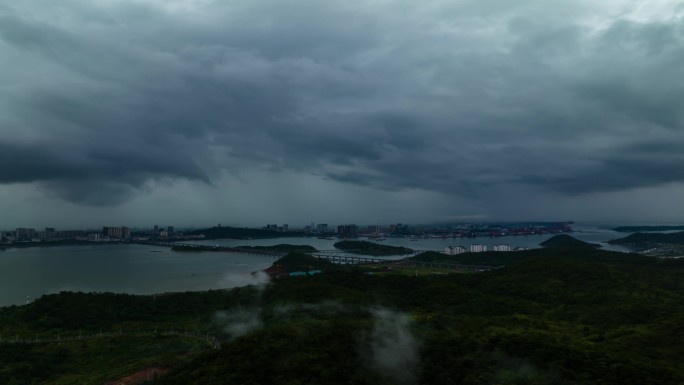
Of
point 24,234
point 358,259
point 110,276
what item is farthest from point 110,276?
point 24,234

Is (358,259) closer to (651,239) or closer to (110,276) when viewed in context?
(110,276)

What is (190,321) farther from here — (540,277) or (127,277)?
(127,277)

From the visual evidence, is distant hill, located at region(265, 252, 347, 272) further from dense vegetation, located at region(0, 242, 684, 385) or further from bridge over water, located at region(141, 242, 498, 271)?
dense vegetation, located at region(0, 242, 684, 385)

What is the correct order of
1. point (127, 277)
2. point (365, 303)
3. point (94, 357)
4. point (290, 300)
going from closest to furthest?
1. point (94, 357)
2. point (365, 303)
3. point (290, 300)
4. point (127, 277)

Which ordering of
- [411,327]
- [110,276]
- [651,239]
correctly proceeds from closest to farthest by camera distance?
[411,327], [110,276], [651,239]

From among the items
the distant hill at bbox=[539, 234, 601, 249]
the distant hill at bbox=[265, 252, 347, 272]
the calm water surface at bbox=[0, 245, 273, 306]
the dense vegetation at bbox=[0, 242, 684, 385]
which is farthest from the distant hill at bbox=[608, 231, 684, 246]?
the calm water surface at bbox=[0, 245, 273, 306]

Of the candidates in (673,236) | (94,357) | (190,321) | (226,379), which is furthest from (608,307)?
(673,236)
